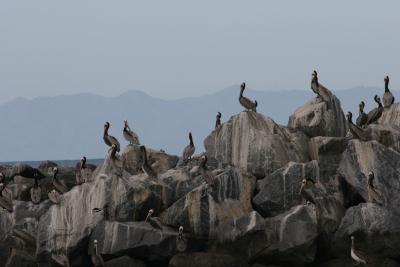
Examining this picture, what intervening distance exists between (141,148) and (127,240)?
5945 millimetres

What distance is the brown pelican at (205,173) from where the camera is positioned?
3158cm

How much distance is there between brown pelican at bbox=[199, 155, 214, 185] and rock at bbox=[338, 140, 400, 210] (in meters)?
3.87

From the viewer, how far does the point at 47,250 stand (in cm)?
3111

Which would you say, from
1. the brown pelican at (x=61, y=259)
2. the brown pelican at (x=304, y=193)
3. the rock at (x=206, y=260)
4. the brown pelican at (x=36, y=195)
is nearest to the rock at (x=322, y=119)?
the brown pelican at (x=304, y=193)

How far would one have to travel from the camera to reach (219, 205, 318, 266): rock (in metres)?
29.9

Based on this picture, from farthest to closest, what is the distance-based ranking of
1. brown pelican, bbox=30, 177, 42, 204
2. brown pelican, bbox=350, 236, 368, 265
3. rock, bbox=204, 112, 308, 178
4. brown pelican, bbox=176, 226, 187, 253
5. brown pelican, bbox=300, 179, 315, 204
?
brown pelican, bbox=30, 177, 42, 204, rock, bbox=204, 112, 308, 178, brown pelican, bbox=300, 179, 315, 204, brown pelican, bbox=176, 226, 187, 253, brown pelican, bbox=350, 236, 368, 265

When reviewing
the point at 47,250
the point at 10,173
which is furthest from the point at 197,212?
the point at 10,173

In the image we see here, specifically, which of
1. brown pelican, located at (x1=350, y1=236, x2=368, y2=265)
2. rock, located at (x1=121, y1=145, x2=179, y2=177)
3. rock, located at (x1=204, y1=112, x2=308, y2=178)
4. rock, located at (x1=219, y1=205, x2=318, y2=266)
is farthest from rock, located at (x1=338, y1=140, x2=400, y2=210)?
rock, located at (x1=121, y1=145, x2=179, y2=177)

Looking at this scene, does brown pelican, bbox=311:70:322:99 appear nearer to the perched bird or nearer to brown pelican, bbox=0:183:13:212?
the perched bird

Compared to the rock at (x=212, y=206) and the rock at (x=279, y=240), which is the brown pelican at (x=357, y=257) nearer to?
the rock at (x=279, y=240)

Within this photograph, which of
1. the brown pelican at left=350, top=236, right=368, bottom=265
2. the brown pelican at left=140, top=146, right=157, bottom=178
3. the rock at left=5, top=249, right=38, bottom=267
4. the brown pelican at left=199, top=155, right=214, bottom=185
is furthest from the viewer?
the brown pelican at left=140, top=146, right=157, bottom=178

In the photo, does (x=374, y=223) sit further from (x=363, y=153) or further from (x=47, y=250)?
(x=47, y=250)

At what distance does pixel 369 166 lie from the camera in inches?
1241

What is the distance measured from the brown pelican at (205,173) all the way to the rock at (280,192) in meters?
1.46
